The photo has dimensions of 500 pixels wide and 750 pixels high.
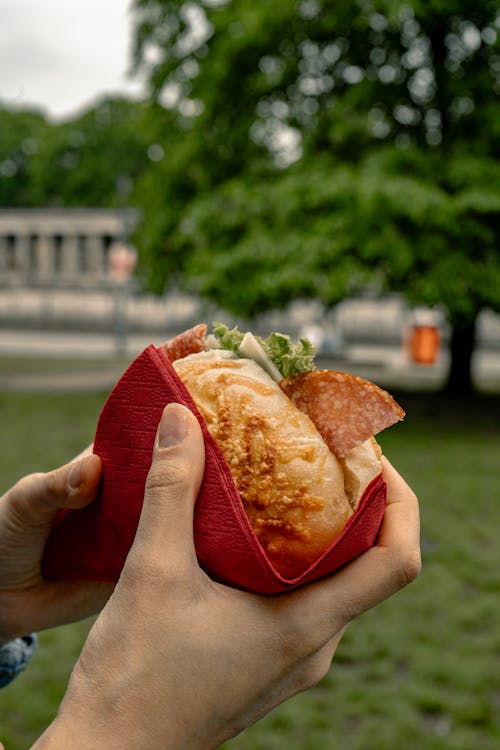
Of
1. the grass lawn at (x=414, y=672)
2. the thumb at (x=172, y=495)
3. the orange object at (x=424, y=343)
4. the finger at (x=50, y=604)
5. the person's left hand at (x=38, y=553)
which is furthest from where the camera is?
the orange object at (x=424, y=343)

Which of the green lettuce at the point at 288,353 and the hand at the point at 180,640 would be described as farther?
the green lettuce at the point at 288,353

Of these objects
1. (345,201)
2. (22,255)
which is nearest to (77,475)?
(345,201)

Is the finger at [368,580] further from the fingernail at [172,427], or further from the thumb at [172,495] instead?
the fingernail at [172,427]

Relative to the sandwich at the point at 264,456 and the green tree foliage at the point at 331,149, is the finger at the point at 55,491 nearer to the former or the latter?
the sandwich at the point at 264,456

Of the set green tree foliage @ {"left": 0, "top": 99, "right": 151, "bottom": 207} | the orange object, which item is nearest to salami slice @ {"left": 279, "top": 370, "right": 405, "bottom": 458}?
the orange object

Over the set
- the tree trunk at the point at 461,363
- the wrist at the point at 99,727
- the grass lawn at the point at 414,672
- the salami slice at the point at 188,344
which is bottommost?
the tree trunk at the point at 461,363

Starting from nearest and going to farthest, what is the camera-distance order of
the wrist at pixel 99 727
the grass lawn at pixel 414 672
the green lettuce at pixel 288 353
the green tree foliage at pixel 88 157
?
the wrist at pixel 99 727
the green lettuce at pixel 288 353
the grass lawn at pixel 414 672
the green tree foliage at pixel 88 157

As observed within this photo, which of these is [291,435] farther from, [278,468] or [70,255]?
[70,255]

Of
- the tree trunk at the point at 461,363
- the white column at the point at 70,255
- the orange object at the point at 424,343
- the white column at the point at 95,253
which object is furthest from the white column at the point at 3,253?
the tree trunk at the point at 461,363

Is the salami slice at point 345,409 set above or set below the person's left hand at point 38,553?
above
